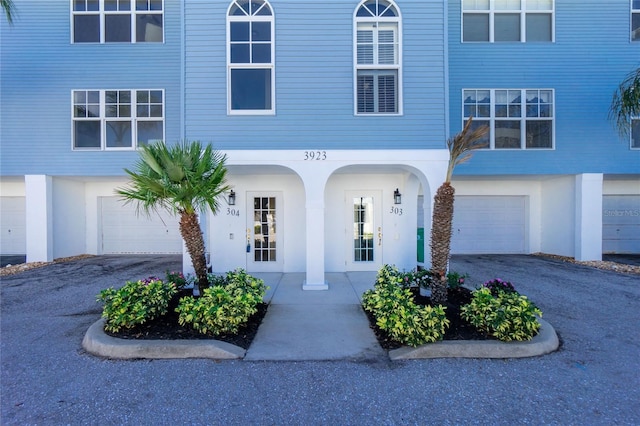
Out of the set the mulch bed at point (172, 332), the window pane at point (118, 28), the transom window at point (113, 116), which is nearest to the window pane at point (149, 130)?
the transom window at point (113, 116)

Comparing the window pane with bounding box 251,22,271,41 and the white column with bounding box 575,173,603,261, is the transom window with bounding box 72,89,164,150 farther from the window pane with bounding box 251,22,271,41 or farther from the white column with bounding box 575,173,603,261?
the white column with bounding box 575,173,603,261

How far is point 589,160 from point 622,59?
3.33 metres

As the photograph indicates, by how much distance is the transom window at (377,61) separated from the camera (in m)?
7.00

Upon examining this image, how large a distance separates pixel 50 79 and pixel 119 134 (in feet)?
8.72

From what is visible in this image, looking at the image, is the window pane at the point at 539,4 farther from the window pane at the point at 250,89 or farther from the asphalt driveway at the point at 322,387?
the asphalt driveway at the point at 322,387

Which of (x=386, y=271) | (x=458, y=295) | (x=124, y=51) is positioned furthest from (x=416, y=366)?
(x=124, y=51)

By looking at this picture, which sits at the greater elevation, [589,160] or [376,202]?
[589,160]

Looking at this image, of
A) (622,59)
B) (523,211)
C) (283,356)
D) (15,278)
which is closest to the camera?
(283,356)

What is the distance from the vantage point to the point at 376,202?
8664mm

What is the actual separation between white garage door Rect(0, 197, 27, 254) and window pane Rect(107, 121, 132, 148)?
5351mm

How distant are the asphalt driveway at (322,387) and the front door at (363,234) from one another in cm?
445

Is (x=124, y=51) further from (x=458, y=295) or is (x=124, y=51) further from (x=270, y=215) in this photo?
(x=458, y=295)

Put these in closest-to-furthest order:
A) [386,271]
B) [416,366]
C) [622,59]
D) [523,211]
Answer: [416,366], [386,271], [622,59], [523,211]

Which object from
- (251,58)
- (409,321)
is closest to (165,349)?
(409,321)
